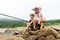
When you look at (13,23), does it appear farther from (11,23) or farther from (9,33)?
(9,33)

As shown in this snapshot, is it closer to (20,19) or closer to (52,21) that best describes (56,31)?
(52,21)

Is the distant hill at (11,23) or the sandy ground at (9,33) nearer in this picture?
the sandy ground at (9,33)

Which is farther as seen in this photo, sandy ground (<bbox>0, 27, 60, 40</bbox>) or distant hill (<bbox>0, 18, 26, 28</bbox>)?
distant hill (<bbox>0, 18, 26, 28</bbox>)

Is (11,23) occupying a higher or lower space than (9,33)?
higher

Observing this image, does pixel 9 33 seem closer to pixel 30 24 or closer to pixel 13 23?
pixel 13 23

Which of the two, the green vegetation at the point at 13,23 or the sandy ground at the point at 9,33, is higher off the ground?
the green vegetation at the point at 13,23

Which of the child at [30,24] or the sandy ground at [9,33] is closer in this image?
the sandy ground at [9,33]

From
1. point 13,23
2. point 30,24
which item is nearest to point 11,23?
point 13,23

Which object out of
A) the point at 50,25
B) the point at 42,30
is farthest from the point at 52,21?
the point at 42,30

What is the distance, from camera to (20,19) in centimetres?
375

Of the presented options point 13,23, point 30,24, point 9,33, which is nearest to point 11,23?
point 13,23

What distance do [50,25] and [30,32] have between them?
39 centimetres

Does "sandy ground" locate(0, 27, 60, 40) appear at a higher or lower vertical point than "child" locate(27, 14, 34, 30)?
lower

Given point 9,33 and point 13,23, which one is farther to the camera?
point 13,23
